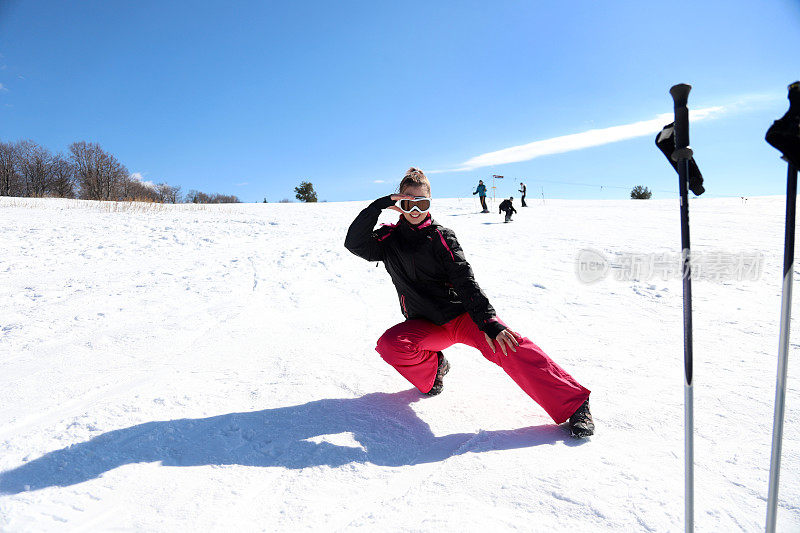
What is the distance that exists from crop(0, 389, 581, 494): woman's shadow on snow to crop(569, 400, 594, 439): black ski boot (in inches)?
2.1

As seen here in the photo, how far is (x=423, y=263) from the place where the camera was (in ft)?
8.80

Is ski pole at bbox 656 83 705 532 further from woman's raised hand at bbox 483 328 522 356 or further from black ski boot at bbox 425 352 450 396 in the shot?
black ski boot at bbox 425 352 450 396

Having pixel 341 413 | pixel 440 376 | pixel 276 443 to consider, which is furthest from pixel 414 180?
pixel 276 443

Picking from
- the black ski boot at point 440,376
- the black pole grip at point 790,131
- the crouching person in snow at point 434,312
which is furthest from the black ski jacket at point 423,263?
the black pole grip at point 790,131

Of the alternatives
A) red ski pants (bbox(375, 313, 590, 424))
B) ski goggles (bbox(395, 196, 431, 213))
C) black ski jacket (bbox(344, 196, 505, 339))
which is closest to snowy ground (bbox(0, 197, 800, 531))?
red ski pants (bbox(375, 313, 590, 424))

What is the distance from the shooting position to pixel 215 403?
256 cm

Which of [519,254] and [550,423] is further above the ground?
[519,254]

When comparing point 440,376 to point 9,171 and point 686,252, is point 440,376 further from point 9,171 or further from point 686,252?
point 9,171

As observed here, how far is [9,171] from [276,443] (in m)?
64.2

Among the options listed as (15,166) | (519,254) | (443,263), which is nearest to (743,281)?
(519,254)

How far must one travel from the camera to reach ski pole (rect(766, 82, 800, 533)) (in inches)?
47.3

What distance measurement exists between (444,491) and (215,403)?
151 cm

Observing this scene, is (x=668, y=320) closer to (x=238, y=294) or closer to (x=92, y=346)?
(x=238, y=294)

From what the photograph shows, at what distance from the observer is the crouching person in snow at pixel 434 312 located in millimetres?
2395
